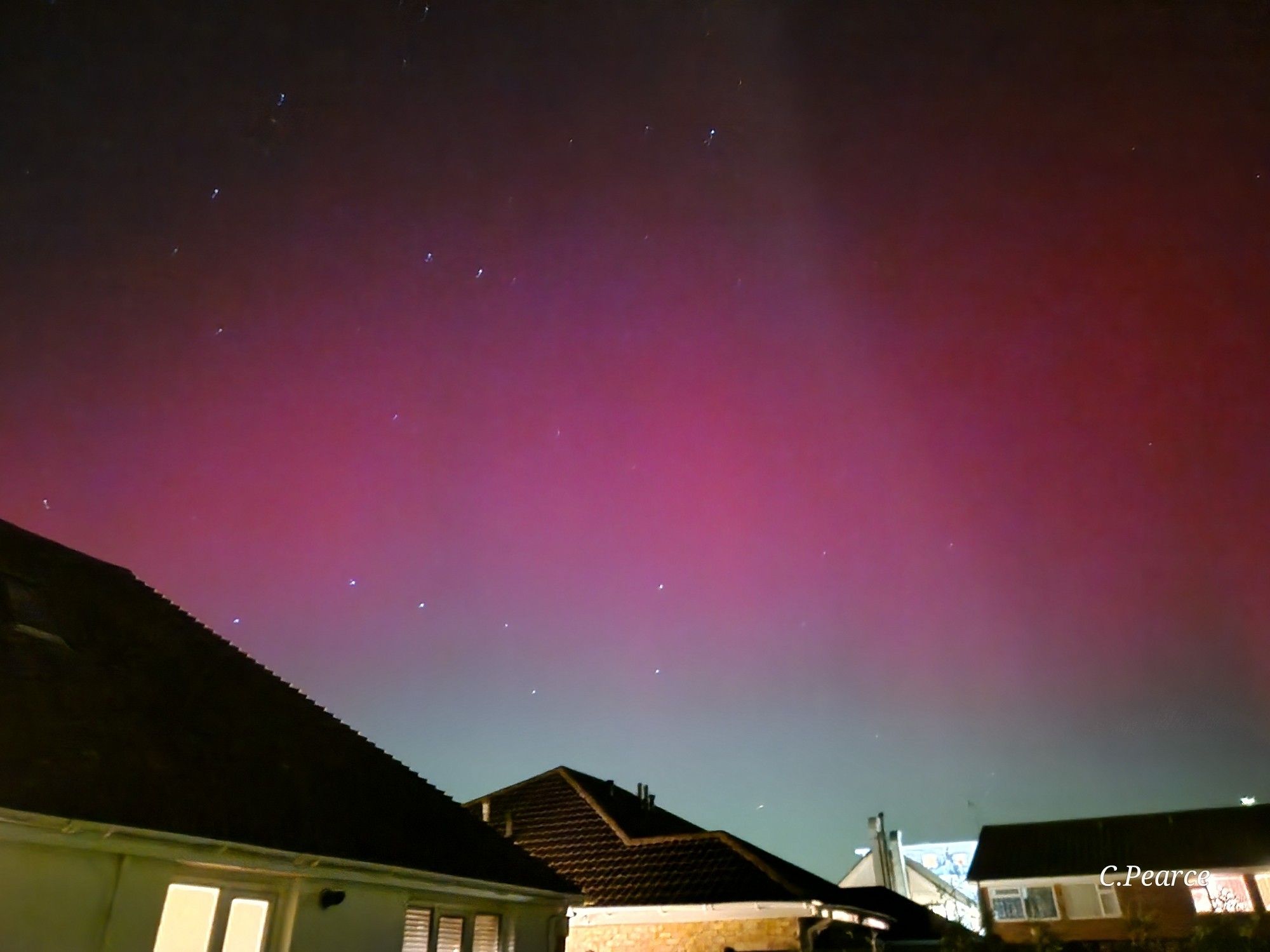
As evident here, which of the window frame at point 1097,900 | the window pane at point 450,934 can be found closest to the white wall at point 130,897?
the window pane at point 450,934

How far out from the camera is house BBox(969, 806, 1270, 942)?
108ft

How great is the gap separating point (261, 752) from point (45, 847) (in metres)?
3.89

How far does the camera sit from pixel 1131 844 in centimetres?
3706

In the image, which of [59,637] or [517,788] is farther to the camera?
[517,788]

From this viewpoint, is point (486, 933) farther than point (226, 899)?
Yes

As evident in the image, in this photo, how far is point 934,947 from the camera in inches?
851

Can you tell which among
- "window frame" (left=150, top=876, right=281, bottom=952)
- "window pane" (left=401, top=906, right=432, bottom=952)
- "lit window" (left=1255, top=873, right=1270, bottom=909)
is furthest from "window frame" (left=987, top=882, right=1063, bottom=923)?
"window frame" (left=150, top=876, right=281, bottom=952)

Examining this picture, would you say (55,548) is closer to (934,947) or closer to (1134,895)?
(934,947)

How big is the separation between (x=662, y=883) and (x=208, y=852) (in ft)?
41.0

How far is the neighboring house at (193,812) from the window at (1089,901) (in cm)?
2854

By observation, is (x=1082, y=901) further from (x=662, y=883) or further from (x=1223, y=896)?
(x=662, y=883)

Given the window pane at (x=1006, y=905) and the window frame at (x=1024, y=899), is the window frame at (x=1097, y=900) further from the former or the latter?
the window pane at (x=1006, y=905)

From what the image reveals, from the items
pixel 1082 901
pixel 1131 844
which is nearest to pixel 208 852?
pixel 1082 901

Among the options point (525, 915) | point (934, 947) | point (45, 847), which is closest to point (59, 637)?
point (45, 847)
